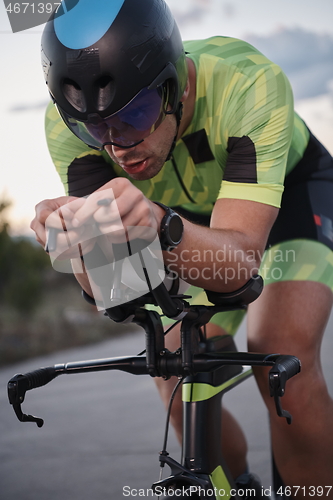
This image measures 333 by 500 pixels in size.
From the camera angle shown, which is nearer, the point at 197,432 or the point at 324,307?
the point at 197,432

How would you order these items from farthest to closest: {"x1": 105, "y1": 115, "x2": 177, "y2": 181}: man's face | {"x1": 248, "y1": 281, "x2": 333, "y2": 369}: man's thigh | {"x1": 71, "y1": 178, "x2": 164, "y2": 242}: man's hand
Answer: {"x1": 248, "y1": 281, "x2": 333, "y2": 369}: man's thigh < {"x1": 105, "y1": 115, "x2": 177, "y2": 181}: man's face < {"x1": 71, "y1": 178, "x2": 164, "y2": 242}: man's hand

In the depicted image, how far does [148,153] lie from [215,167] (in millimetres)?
381

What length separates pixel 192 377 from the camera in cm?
161

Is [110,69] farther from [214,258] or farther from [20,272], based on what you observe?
[20,272]

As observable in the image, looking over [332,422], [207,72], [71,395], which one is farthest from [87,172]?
[71,395]

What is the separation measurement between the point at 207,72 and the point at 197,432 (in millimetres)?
1178

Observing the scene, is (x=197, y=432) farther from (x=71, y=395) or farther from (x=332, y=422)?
(x=71, y=395)

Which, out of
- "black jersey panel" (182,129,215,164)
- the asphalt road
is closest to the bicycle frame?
"black jersey panel" (182,129,215,164)

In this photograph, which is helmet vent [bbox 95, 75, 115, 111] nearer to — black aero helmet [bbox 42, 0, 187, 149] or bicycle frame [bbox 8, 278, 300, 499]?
black aero helmet [bbox 42, 0, 187, 149]

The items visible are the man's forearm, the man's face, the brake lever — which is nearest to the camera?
the man's forearm

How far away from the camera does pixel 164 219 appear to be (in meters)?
1.24

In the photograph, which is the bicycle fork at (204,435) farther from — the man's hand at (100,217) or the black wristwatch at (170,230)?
the man's hand at (100,217)

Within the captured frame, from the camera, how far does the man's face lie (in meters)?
1.66

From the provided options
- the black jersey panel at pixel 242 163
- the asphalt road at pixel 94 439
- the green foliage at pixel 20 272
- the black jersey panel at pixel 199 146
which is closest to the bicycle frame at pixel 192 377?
the black jersey panel at pixel 242 163
